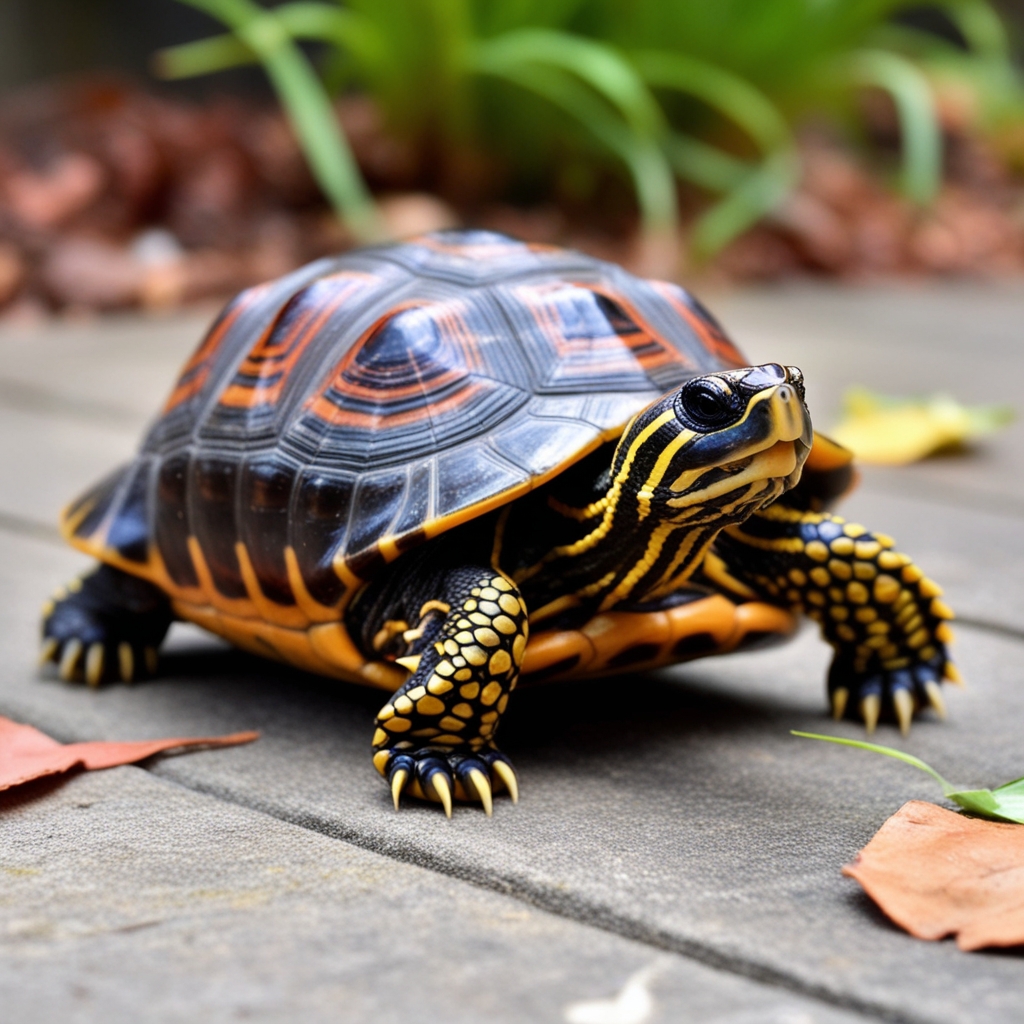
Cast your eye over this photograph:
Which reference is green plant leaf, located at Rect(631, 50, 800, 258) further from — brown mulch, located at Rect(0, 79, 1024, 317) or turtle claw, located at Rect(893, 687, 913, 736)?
turtle claw, located at Rect(893, 687, 913, 736)

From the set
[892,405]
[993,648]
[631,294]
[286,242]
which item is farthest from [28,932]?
[286,242]

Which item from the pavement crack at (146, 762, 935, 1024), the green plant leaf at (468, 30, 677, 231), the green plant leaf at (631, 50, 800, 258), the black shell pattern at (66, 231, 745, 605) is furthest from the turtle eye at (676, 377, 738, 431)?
the green plant leaf at (631, 50, 800, 258)

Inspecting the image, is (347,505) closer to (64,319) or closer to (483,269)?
(483,269)

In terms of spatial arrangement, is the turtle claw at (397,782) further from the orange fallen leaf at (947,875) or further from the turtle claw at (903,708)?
the turtle claw at (903,708)

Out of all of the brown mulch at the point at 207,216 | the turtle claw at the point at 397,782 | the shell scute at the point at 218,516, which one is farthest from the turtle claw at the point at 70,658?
the brown mulch at the point at 207,216

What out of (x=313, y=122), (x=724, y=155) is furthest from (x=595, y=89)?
(x=313, y=122)
